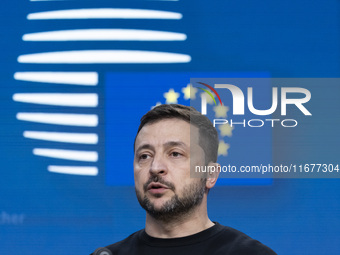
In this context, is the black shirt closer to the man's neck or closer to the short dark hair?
the man's neck

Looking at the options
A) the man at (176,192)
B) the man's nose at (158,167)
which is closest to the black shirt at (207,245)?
the man at (176,192)

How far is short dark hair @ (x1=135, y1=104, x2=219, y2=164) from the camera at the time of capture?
1.88 meters

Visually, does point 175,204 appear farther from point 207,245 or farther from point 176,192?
point 207,245

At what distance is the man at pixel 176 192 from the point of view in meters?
1.74

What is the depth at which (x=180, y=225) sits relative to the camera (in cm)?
179

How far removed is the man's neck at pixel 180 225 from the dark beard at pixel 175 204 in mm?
21

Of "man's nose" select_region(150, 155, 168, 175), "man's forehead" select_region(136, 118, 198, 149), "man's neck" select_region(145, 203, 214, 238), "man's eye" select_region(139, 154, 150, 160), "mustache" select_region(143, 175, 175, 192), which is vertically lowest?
"man's neck" select_region(145, 203, 214, 238)

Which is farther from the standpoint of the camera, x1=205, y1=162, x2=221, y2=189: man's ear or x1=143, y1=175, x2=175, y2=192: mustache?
x1=205, y1=162, x2=221, y2=189: man's ear

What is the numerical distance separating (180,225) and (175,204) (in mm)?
98

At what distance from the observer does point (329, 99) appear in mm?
2930

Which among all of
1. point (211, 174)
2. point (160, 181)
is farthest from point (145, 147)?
point (211, 174)

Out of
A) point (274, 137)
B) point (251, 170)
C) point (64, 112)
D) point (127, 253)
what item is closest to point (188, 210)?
point (127, 253)

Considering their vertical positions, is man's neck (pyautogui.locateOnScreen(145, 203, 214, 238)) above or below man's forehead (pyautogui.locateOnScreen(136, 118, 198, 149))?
below

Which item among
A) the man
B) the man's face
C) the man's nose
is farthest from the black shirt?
the man's nose
